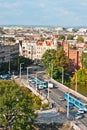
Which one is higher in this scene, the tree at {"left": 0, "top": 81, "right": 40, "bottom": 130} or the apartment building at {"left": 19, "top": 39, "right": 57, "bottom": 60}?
the tree at {"left": 0, "top": 81, "right": 40, "bottom": 130}

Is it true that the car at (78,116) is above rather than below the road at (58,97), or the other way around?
above

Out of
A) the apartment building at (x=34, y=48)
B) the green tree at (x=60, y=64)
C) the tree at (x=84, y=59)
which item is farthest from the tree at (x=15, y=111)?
the apartment building at (x=34, y=48)

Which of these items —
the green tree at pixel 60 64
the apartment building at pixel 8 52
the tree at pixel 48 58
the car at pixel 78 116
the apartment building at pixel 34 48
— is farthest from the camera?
the apartment building at pixel 34 48

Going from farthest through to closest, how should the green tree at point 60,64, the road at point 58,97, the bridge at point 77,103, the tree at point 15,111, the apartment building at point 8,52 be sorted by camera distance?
1. the apartment building at point 8,52
2. the green tree at point 60,64
3. the bridge at point 77,103
4. the road at point 58,97
5. the tree at point 15,111

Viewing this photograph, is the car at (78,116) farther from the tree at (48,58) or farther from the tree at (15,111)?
the tree at (48,58)

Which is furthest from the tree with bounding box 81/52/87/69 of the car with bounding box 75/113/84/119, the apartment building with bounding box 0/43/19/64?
the car with bounding box 75/113/84/119

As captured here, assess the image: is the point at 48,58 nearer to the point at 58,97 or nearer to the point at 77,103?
the point at 58,97

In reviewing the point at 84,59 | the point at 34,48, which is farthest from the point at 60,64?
the point at 34,48

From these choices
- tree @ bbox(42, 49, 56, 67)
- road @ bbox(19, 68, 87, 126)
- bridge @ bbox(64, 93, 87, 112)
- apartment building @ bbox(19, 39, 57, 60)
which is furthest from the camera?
apartment building @ bbox(19, 39, 57, 60)

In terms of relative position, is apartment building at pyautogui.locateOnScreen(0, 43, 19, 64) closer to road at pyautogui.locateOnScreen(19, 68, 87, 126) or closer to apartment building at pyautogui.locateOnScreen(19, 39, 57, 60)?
apartment building at pyautogui.locateOnScreen(19, 39, 57, 60)

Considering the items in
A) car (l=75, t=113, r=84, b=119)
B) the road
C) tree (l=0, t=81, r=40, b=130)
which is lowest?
the road

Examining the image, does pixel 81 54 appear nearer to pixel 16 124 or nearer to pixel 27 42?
pixel 27 42

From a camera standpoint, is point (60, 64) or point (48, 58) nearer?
point (60, 64)
